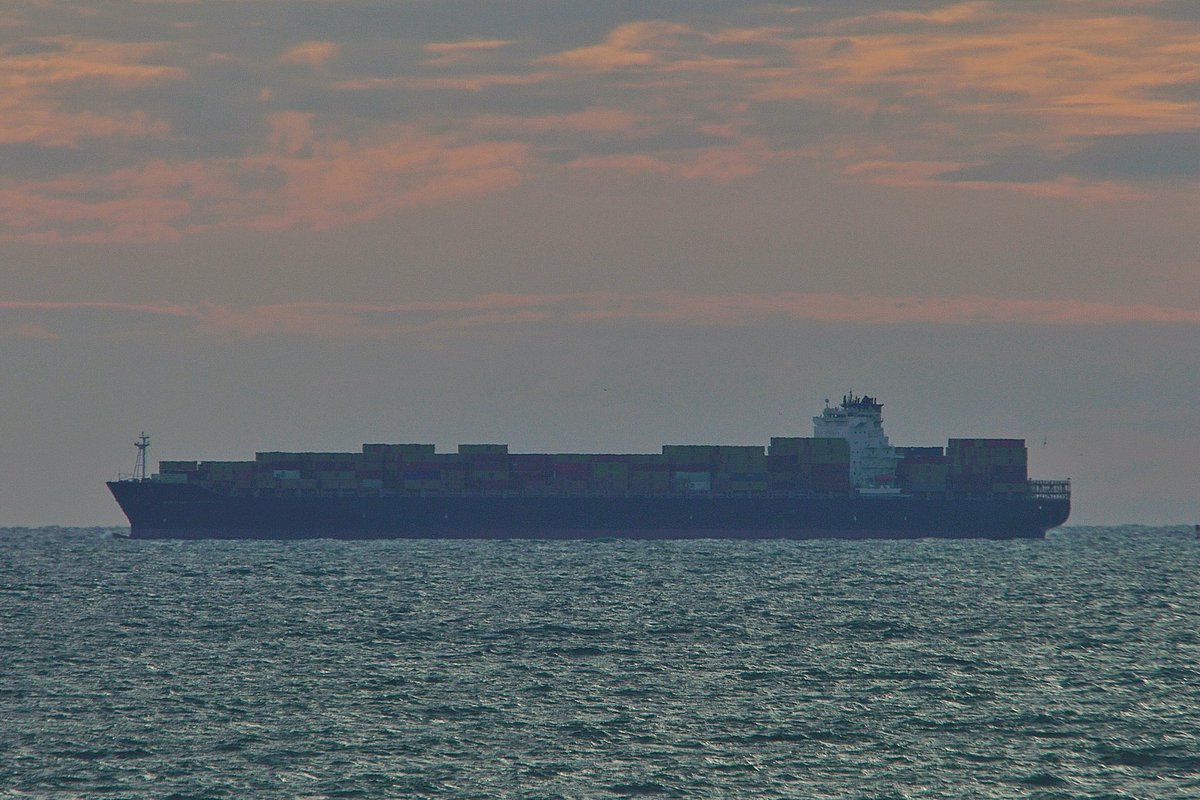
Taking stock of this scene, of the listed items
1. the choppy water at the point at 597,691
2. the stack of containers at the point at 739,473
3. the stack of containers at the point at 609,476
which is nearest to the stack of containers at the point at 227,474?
the stack of containers at the point at 609,476

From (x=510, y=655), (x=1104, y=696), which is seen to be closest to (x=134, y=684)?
(x=510, y=655)

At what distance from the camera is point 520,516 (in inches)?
4946

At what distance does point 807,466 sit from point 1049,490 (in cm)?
2239

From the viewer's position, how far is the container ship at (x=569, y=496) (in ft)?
409

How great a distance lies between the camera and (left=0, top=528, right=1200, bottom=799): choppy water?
94.4 feet

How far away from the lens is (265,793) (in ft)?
89.3

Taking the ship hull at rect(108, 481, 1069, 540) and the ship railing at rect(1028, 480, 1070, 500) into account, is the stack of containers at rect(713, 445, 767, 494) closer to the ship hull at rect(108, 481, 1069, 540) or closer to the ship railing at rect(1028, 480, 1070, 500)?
the ship hull at rect(108, 481, 1069, 540)

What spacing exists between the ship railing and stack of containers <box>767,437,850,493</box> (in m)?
17.0

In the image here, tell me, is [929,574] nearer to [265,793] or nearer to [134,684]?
[134,684]

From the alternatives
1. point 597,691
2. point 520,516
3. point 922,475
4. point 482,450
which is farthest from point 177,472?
point 597,691

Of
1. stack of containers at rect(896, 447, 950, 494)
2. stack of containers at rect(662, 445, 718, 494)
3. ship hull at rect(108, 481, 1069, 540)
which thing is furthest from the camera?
stack of containers at rect(896, 447, 950, 494)

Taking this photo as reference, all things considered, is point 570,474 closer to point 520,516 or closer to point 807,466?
point 520,516

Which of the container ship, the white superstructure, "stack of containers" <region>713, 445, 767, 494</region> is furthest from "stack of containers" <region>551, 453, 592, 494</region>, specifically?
the white superstructure

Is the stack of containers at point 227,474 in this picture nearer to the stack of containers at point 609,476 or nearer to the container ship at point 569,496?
the container ship at point 569,496
